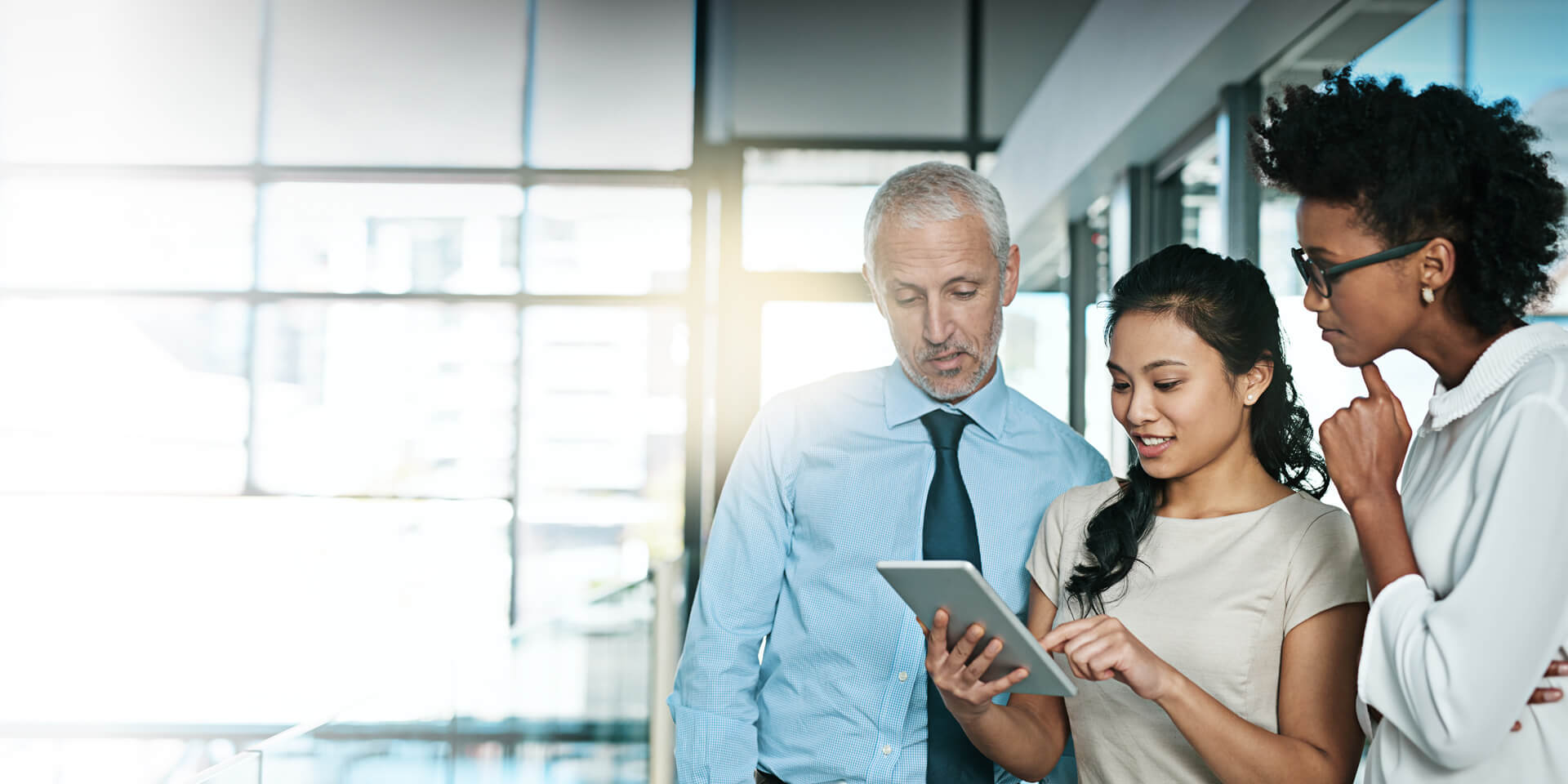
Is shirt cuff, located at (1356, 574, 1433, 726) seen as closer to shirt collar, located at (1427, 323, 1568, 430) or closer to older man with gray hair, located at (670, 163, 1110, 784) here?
shirt collar, located at (1427, 323, 1568, 430)

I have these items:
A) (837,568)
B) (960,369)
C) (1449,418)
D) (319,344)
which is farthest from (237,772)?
(319,344)

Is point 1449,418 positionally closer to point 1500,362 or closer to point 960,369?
point 1500,362

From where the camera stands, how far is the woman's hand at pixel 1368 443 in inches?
44.8

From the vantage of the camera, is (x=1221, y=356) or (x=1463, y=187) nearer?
(x=1463, y=187)

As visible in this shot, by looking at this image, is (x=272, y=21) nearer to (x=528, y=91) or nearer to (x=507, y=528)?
(x=528, y=91)

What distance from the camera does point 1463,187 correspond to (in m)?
1.12

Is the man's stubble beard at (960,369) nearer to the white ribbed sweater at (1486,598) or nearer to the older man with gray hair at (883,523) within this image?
the older man with gray hair at (883,523)

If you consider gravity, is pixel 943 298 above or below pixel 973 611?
above

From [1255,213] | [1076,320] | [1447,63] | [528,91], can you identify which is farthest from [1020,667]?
[528,91]

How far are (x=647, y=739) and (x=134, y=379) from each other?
4018 millimetres

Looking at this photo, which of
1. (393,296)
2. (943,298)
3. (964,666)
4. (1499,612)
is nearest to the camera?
(1499,612)

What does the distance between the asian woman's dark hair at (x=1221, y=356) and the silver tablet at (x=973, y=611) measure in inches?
8.6

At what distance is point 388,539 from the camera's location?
6.45 metres

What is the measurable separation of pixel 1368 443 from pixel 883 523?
2.27ft
